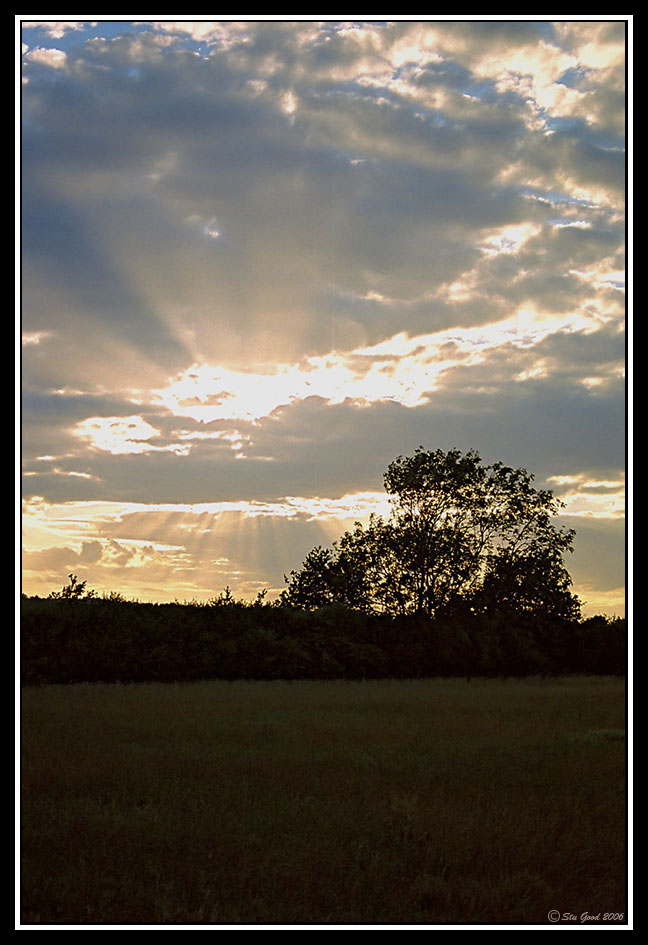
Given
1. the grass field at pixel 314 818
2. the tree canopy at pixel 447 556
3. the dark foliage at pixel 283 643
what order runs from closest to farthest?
the grass field at pixel 314 818
the dark foliage at pixel 283 643
the tree canopy at pixel 447 556

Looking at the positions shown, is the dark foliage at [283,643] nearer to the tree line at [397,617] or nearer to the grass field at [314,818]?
the tree line at [397,617]

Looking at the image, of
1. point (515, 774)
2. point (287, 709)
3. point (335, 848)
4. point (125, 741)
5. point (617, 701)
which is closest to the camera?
point (335, 848)

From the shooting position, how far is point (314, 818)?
10.7m

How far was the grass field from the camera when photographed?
8.12 metres

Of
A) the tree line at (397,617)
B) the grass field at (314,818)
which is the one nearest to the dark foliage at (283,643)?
the tree line at (397,617)

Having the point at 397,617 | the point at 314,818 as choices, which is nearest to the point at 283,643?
the point at 397,617

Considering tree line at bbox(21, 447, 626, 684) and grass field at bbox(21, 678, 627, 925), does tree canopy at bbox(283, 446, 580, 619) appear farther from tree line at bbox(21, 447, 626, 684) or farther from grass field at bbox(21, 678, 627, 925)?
grass field at bbox(21, 678, 627, 925)

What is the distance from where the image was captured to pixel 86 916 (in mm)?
7512

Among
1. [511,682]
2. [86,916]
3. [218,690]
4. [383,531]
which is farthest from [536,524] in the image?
[86,916]

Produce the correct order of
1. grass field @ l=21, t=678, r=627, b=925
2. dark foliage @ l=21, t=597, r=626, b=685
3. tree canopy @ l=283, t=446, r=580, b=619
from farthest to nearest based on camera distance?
tree canopy @ l=283, t=446, r=580, b=619
dark foliage @ l=21, t=597, r=626, b=685
grass field @ l=21, t=678, r=627, b=925

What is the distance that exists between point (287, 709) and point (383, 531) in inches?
959

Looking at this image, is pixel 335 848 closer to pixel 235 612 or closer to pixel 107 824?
pixel 107 824

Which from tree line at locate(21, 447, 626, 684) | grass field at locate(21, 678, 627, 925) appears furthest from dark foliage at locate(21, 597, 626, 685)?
grass field at locate(21, 678, 627, 925)

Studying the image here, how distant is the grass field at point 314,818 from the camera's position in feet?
26.7
